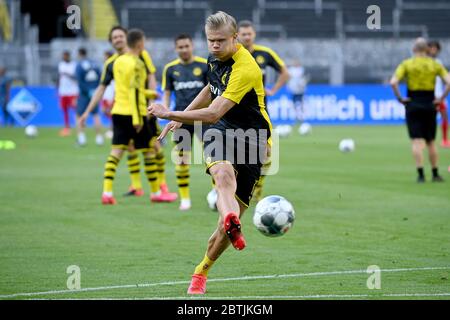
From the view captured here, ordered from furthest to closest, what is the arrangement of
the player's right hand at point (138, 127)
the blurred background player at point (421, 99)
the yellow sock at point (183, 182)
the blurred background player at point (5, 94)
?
the blurred background player at point (5, 94) < the blurred background player at point (421, 99) < the player's right hand at point (138, 127) < the yellow sock at point (183, 182)

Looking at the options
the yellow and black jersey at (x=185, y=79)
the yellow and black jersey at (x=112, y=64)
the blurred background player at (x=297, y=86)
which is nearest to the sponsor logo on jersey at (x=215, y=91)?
the yellow and black jersey at (x=185, y=79)

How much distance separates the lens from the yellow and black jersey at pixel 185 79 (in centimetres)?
1423

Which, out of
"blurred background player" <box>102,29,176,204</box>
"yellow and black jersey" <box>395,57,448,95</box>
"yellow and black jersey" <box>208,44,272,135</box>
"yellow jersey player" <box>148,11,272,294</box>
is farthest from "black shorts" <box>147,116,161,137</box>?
"yellow and black jersey" <box>208,44,272,135</box>

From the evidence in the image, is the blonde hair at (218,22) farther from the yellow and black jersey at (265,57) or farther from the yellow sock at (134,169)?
the yellow sock at (134,169)

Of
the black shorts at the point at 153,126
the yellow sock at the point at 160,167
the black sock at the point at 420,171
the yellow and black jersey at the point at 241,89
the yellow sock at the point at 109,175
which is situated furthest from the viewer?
the black sock at the point at 420,171

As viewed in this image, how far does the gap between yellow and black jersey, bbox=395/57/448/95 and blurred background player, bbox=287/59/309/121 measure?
16.8 m

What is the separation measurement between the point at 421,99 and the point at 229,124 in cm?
981

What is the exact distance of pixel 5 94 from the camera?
33.6 meters

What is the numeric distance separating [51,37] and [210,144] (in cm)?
3864

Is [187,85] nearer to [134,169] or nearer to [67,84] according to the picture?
[134,169]

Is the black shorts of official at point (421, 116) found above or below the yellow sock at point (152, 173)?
above

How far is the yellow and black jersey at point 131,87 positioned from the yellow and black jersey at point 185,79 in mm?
507

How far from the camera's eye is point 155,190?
15.1 metres

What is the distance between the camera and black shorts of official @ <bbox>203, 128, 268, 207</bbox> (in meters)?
8.27
